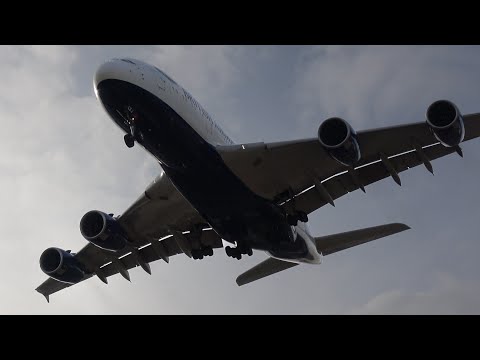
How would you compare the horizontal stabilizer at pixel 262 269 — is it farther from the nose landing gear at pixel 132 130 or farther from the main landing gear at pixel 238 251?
the nose landing gear at pixel 132 130

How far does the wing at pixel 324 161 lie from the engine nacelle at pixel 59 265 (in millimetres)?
10501

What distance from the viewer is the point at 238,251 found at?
2520cm

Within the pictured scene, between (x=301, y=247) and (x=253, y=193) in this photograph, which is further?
(x=301, y=247)

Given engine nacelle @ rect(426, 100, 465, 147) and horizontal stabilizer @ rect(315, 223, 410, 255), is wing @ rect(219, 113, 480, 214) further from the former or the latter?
horizontal stabilizer @ rect(315, 223, 410, 255)

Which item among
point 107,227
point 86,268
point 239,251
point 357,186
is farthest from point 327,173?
point 86,268

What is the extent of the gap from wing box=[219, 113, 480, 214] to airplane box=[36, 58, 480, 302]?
4 centimetres

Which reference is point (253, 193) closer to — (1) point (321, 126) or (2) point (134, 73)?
(1) point (321, 126)

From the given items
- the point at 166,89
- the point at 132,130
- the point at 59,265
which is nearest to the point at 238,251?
the point at 132,130

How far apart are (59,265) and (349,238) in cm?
1389

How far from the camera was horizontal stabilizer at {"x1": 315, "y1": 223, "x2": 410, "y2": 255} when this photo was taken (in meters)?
26.0

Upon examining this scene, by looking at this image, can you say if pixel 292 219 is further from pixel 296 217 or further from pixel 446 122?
pixel 446 122

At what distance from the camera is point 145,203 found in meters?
24.5

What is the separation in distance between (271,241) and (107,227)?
7.08 metres
